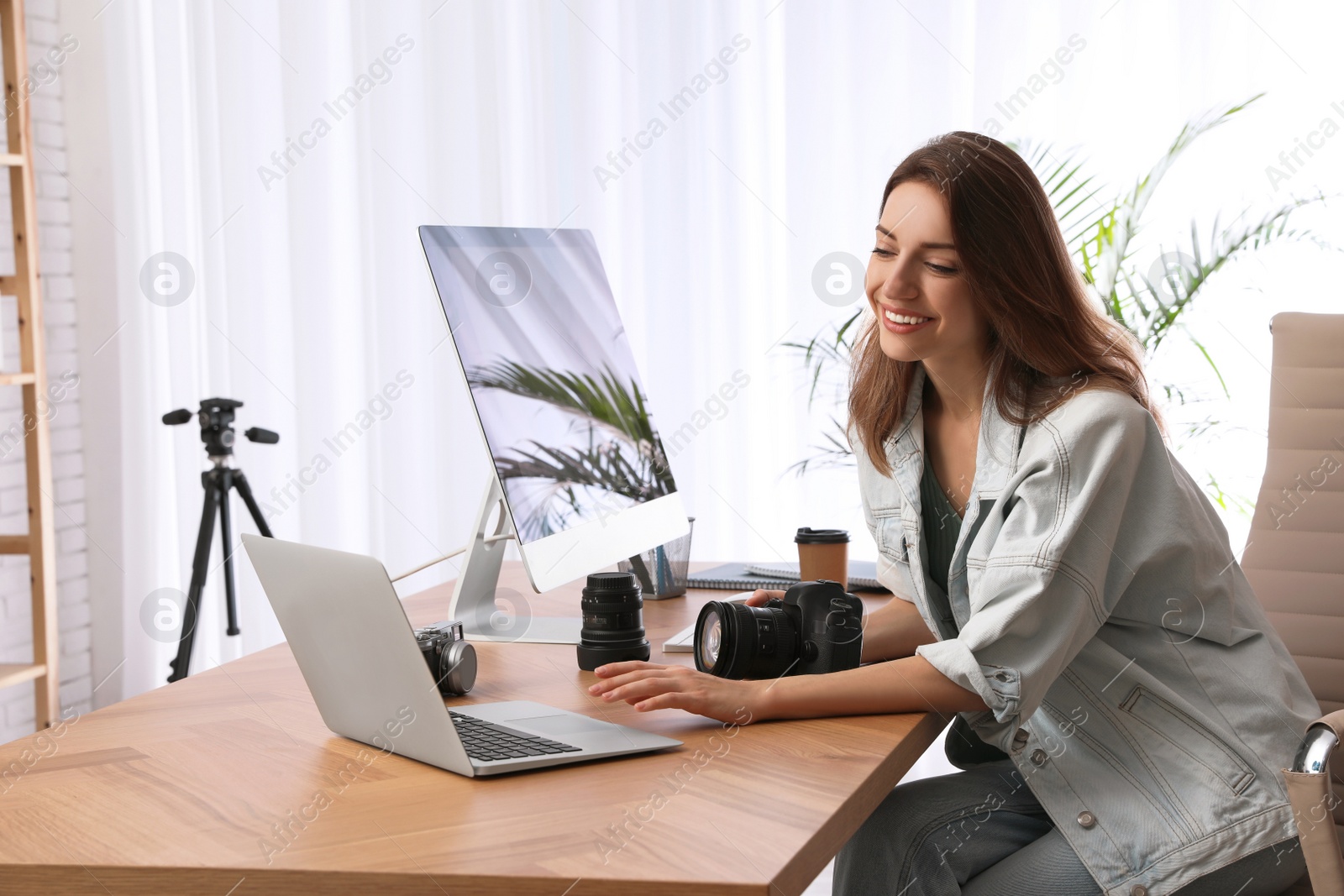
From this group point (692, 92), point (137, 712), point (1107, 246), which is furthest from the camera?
point (692, 92)

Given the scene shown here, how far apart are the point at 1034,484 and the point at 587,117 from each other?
7.73 ft

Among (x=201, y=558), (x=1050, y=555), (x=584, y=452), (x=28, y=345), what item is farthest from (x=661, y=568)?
(x=28, y=345)

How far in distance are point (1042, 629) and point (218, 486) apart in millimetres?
2359

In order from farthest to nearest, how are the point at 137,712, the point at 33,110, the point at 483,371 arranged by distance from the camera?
the point at 33,110
the point at 483,371
the point at 137,712

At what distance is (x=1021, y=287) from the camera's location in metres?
1.34

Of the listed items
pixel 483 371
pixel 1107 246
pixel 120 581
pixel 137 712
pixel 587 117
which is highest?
pixel 587 117

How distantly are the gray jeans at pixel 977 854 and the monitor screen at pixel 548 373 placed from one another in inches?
20.1

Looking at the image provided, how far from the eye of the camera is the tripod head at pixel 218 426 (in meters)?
2.94

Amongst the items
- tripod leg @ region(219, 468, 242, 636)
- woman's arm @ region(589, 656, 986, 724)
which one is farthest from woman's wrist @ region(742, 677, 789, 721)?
tripod leg @ region(219, 468, 242, 636)

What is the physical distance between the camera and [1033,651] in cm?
116

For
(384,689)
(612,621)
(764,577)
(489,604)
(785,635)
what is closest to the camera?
(384,689)

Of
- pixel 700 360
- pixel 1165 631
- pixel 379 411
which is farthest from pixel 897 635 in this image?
pixel 379 411

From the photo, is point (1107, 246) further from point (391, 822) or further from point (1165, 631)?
point (391, 822)

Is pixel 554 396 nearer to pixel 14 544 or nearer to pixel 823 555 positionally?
pixel 823 555
